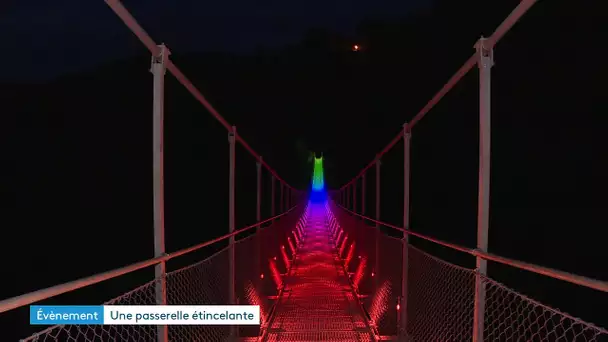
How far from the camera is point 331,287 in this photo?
4.97m

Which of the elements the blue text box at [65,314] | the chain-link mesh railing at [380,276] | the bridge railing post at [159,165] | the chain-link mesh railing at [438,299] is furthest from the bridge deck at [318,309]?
the blue text box at [65,314]

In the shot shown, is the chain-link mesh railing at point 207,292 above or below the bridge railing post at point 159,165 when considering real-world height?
below

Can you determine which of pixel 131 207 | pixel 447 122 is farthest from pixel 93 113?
pixel 447 122

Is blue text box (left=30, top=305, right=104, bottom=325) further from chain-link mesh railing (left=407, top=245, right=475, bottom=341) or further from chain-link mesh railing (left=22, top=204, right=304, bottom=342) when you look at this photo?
chain-link mesh railing (left=407, top=245, right=475, bottom=341)

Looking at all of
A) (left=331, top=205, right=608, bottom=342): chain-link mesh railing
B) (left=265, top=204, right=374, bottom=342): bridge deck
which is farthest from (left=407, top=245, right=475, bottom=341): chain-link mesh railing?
(left=265, top=204, right=374, bottom=342): bridge deck

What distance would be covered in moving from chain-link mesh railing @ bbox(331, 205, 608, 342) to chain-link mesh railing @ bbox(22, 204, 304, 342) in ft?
2.98

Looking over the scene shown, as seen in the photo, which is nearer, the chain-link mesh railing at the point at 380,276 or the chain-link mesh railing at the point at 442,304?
the chain-link mesh railing at the point at 442,304

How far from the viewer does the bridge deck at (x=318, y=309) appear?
11.2 feet

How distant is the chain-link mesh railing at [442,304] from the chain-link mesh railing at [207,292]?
0.91 meters

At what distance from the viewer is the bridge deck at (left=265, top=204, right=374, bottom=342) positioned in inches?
134

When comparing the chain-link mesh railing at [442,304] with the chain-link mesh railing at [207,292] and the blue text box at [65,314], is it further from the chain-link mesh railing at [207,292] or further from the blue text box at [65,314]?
the blue text box at [65,314]

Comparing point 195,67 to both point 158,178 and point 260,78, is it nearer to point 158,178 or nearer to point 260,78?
point 260,78

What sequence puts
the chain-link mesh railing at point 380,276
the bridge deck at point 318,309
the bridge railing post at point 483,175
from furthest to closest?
the bridge deck at point 318,309 → the chain-link mesh railing at point 380,276 → the bridge railing post at point 483,175

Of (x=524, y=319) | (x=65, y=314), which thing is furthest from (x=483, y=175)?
(x=65, y=314)
